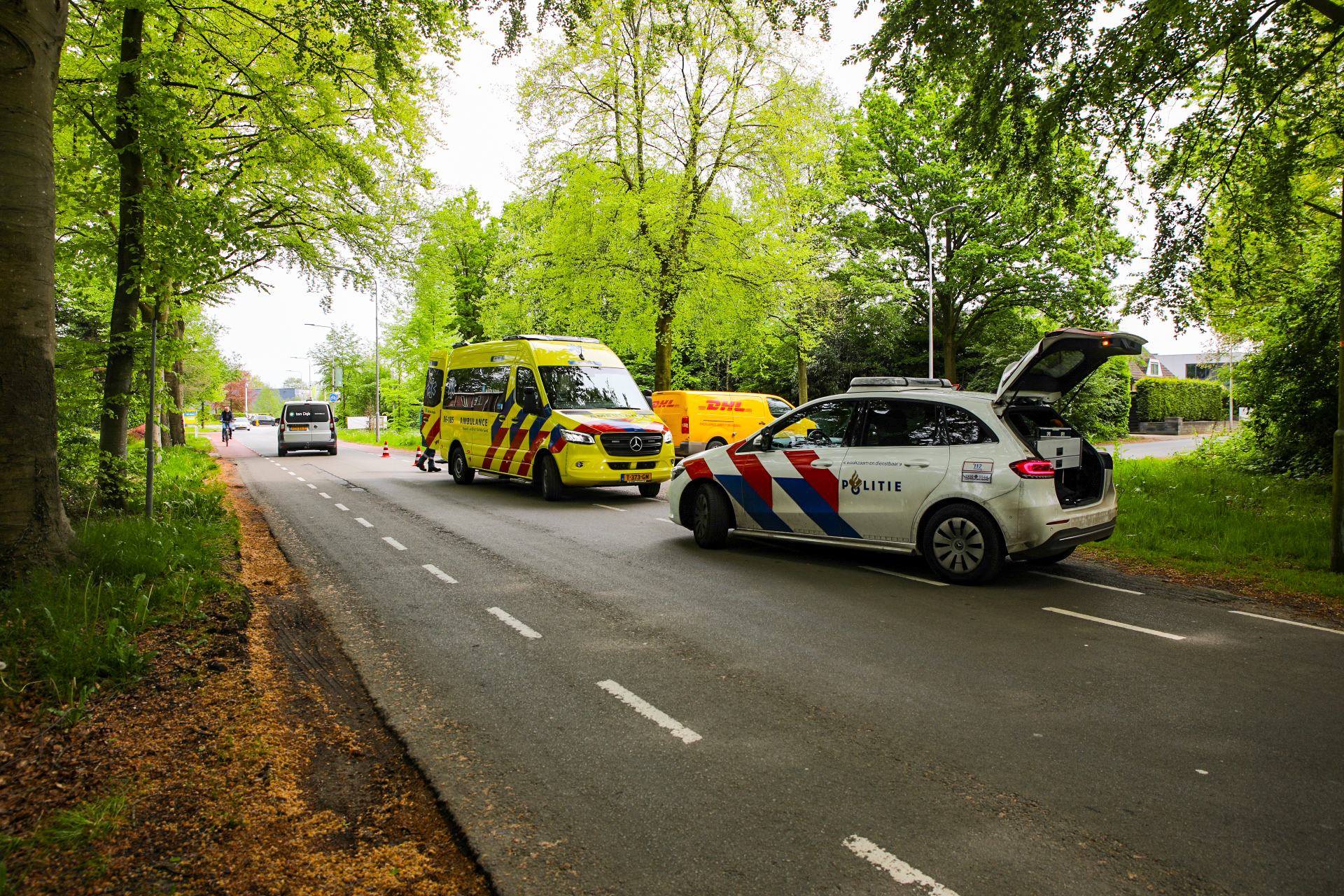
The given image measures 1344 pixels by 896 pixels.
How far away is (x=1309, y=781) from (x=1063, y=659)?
64.7 inches

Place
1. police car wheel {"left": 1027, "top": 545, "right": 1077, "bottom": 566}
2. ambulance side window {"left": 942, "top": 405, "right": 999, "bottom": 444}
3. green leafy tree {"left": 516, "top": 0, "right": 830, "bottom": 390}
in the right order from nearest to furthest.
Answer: ambulance side window {"left": 942, "top": 405, "right": 999, "bottom": 444} → police car wheel {"left": 1027, "top": 545, "right": 1077, "bottom": 566} → green leafy tree {"left": 516, "top": 0, "right": 830, "bottom": 390}

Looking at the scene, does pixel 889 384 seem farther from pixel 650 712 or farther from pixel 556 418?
pixel 556 418

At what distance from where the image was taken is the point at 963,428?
7.04m

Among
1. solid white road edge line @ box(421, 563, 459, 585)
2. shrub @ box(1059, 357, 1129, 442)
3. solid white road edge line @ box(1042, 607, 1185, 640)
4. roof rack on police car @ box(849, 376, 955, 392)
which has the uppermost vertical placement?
shrub @ box(1059, 357, 1129, 442)

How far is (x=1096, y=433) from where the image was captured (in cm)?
2981

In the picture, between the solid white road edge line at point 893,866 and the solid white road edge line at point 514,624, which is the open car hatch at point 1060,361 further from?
the solid white road edge line at point 893,866

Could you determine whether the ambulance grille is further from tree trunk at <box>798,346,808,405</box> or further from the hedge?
the hedge

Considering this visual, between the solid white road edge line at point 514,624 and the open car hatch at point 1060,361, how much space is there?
4.44 m

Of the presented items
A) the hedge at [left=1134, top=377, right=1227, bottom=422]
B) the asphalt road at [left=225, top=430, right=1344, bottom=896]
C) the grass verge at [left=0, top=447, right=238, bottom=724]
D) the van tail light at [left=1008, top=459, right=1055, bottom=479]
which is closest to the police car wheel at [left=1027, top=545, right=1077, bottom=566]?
the asphalt road at [left=225, top=430, right=1344, bottom=896]

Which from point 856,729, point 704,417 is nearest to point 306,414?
point 704,417

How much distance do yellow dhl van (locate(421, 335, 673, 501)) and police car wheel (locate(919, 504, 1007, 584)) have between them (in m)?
6.70

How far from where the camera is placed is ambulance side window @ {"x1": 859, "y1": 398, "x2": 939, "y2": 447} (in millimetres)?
7238

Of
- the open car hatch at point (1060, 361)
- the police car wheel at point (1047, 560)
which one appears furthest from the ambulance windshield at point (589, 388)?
the open car hatch at point (1060, 361)

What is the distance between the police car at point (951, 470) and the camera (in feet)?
21.9
